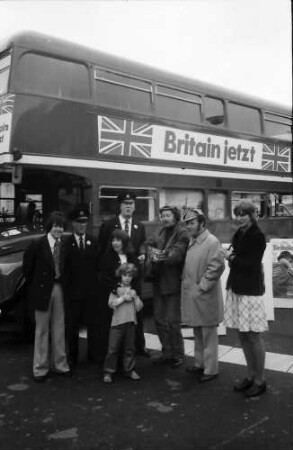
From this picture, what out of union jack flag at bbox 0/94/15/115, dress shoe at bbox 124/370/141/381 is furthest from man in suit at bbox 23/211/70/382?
union jack flag at bbox 0/94/15/115

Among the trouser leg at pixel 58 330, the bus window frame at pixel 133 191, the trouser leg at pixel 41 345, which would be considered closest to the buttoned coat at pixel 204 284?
the trouser leg at pixel 58 330

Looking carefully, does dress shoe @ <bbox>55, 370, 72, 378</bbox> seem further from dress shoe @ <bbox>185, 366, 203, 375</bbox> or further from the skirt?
the skirt

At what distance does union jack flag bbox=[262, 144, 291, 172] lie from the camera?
409 inches

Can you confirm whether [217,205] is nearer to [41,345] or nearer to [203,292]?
[203,292]

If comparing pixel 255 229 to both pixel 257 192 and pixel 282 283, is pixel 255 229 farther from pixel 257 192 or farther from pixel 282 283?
pixel 257 192

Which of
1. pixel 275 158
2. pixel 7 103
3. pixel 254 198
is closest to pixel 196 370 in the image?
pixel 7 103

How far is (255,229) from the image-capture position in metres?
4.31

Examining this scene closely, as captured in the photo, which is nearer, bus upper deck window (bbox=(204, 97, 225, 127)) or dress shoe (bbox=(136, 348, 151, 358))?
dress shoe (bbox=(136, 348, 151, 358))

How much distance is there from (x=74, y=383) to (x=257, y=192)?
22.2 feet

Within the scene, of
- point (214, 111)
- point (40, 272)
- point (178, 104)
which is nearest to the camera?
point (40, 272)

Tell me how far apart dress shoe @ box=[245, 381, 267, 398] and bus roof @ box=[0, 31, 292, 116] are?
5208mm

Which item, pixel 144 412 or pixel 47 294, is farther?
pixel 47 294

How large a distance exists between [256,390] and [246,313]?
2.27 ft

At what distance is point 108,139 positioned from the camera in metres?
7.42
